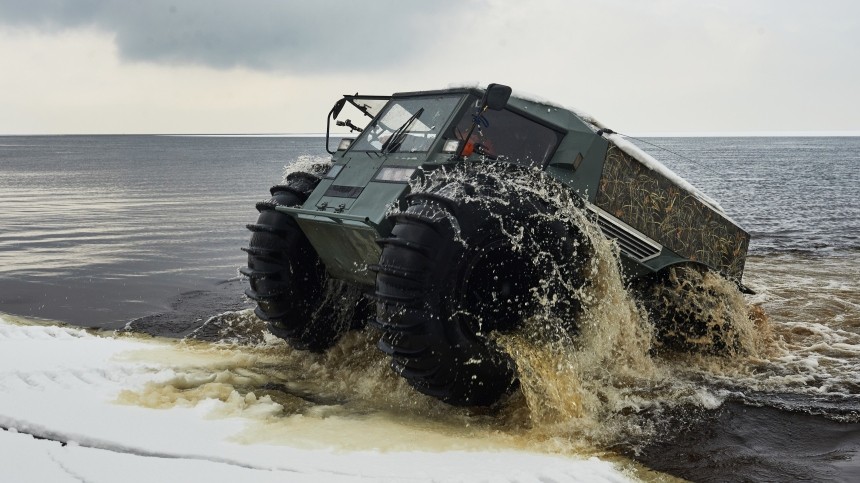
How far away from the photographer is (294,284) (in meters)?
7.29

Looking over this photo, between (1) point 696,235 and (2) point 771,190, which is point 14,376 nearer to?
(1) point 696,235

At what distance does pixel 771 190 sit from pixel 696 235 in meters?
31.9

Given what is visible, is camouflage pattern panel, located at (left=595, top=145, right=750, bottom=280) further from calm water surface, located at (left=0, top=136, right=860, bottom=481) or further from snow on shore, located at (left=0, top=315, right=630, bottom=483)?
snow on shore, located at (left=0, top=315, right=630, bottom=483)

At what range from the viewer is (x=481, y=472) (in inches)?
195

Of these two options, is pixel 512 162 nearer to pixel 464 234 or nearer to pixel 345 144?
pixel 464 234

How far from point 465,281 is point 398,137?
1.67 metres

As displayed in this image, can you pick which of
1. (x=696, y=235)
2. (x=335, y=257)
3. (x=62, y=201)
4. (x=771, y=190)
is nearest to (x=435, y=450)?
(x=335, y=257)

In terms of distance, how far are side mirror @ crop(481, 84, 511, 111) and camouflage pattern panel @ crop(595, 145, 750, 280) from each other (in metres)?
1.14

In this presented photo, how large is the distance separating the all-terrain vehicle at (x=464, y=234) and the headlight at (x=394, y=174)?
0.01m

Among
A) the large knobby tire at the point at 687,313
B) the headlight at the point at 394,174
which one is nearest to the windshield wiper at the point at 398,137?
the headlight at the point at 394,174

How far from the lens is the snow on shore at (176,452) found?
186 inches

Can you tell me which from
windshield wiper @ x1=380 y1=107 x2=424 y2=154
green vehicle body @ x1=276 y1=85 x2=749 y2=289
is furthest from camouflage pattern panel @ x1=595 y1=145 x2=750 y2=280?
windshield wiper @ x1=380 y1=107 x2=424 y2=154

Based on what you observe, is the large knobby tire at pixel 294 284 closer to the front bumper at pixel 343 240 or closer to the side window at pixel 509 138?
the front bumper at pixel 343 240

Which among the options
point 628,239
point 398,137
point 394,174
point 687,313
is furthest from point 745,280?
point 394,174
